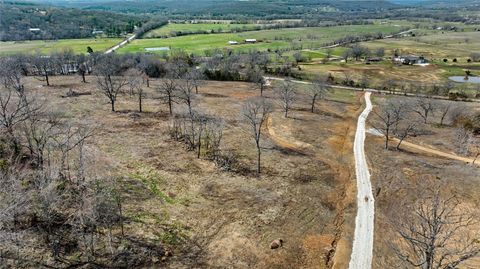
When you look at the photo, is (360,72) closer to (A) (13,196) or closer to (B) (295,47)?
(B) (295,47)

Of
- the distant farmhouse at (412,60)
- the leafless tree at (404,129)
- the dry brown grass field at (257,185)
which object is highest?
the distant farmhouse at (412,60)

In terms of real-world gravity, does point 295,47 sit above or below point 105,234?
above

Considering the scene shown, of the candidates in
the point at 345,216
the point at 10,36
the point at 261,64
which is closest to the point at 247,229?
the point at 345,216

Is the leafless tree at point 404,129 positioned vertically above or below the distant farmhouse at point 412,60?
below

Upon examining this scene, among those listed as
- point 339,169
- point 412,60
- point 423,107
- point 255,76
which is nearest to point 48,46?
point 255,76

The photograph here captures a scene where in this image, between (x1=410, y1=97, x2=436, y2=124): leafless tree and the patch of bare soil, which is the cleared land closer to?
(x1=410, y1=97, x2=436, y2=124): leafless tree

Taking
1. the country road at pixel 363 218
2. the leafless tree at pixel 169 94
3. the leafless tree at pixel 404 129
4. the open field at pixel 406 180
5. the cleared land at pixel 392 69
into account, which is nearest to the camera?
the country road at pixel 363 218

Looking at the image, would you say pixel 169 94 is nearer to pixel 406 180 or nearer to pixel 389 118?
pixel 389 118

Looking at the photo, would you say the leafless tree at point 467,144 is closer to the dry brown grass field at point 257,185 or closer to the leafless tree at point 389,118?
the dry brown grass field at point 257,185

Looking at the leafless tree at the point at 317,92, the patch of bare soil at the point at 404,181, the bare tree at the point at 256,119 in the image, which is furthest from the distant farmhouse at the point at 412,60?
the patch of bare soil at the point at 404,181
